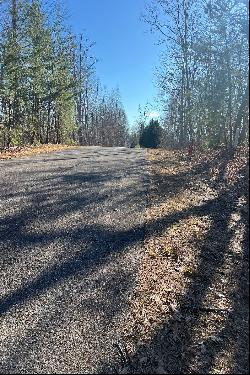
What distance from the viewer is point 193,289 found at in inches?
159

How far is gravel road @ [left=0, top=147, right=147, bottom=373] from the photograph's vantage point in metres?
3.04

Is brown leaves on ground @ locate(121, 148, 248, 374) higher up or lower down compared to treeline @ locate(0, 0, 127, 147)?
lower down

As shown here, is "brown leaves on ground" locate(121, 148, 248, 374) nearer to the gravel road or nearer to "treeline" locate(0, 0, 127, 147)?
the gravel road

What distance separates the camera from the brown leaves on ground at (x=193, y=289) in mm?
2838

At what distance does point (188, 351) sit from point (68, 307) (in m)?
1.31

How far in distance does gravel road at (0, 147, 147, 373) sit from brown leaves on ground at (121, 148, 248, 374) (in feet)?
0.73

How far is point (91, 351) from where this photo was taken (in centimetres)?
301

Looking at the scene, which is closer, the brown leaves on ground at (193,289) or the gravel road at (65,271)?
the brown leaves on ground at (193,289)

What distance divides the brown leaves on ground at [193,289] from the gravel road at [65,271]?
0.73 ft

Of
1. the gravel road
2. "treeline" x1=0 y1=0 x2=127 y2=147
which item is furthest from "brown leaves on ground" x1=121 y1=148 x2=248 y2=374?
"treeline" x1=0 y1=0 x2=127 y2=147

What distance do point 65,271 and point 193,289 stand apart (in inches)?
62.0

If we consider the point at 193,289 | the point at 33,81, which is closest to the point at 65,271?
the point at 193,289

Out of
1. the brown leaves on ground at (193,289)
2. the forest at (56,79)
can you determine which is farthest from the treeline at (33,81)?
the brown leaves on ground at (193,289)

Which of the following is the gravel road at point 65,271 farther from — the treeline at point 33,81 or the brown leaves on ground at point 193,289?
the treeline at point 33,81
